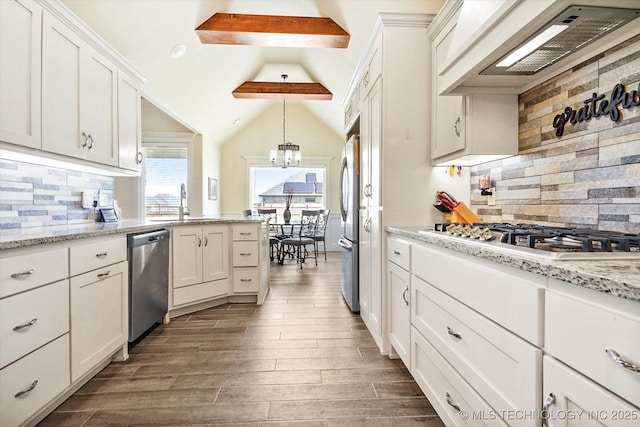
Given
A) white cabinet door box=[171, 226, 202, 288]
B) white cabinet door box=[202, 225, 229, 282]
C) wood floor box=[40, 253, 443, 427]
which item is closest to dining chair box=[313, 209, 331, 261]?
white cabinet door box=[202, 225, 229, 282]

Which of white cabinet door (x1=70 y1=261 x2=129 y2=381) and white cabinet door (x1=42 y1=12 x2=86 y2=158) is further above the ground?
white cabinet door (x1=42 y1=12 x2=86 y2=158)

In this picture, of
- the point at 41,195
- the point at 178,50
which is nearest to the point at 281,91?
the point at 178,50

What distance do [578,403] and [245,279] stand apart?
2.96 metres

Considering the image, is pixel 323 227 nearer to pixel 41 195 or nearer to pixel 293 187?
pixel 293 187

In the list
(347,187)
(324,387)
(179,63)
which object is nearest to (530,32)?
(324,387)

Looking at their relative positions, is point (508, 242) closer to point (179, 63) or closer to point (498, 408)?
point (498, 408)

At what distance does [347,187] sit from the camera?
3188mm

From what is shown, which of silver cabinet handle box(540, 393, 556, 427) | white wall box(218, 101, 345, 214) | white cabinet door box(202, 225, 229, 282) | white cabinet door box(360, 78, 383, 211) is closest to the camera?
silver cabinet handle box(540, 393, 556, 427)

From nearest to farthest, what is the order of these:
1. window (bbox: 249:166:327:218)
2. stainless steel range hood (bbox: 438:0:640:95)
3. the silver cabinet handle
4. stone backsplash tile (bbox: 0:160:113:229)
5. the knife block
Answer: the silver cabinet handle
stainless steel range hood (bbox: 438:0:640:95)
stone backsplash tile (bbox: 0:160:113:229)
the knife block
window (bbox: 249:166:327:218)

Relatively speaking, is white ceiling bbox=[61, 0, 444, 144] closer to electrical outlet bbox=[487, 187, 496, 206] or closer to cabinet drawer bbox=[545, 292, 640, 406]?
electrical outlet bbox=[487, 187, 496, 206]

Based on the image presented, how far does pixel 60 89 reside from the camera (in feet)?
6.09

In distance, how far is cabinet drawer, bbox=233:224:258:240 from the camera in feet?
10.8

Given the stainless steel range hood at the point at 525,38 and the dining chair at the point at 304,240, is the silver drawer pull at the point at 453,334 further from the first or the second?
the dining chair at the point at 304,240

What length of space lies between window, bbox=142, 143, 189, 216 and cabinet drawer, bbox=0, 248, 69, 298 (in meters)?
3.97
